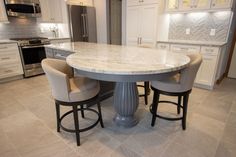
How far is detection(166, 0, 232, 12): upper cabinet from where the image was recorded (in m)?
3.01

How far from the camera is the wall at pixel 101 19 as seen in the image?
471cm

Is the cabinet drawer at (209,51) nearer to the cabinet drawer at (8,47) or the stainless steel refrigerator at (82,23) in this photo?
the stainless steel refrigerator at (82,23)

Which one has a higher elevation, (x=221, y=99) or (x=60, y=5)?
(x=60, y=5)

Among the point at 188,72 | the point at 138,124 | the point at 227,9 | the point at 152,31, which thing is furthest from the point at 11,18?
the point at 227,9

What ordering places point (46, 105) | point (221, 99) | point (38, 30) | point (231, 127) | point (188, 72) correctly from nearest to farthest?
point (188, 72) < point (231, 127) < point (46, 105) < point (221, 99) < point (38, 30)

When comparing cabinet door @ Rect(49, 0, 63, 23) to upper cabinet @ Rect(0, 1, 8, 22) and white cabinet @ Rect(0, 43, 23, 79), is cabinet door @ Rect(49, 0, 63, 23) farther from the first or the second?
white cabinet @ Rect(0, 43, 23, 79)

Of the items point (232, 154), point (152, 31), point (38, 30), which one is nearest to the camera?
point (232, 154)

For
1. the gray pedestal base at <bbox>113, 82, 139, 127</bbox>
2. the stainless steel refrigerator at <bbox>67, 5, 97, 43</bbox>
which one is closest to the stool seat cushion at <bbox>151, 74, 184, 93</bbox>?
the gray pedestal base at <bbox>113, 82, 139, 127</bbox>

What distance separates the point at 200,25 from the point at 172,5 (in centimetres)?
82

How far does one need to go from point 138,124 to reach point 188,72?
3.19ft

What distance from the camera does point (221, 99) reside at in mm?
2861

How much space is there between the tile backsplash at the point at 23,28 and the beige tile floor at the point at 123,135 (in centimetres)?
234

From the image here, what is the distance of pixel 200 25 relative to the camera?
11.8 feet

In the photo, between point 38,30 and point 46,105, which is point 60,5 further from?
point 46,105
